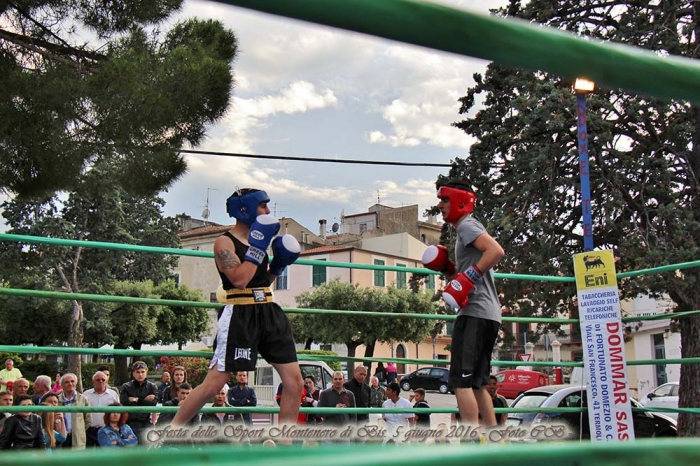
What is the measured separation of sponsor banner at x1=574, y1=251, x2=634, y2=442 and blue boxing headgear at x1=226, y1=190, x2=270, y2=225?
2.63m

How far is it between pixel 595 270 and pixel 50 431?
5.57 meters

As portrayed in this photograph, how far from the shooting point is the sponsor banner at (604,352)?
505 cm

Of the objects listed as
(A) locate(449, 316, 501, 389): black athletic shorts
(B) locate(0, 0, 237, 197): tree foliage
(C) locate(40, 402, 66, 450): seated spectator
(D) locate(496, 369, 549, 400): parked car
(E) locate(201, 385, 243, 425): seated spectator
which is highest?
(B) locate(0, 0, 237, 197): tree foliage

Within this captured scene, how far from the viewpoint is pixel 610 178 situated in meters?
13.0

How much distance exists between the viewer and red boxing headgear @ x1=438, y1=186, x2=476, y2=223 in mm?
4445

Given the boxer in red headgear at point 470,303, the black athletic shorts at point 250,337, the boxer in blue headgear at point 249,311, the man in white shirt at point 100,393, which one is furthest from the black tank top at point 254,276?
the man in white shirt at point 100,393

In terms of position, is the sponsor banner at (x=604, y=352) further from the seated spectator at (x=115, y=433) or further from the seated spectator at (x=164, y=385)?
the seated spectator at (x=164, y=385)

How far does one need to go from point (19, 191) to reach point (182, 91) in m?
2.05

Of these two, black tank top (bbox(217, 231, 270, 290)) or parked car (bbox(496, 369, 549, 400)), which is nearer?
black tank top (bbox(217, 231, 270, 290))

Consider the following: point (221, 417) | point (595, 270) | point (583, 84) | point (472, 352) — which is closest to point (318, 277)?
point (221, 417)

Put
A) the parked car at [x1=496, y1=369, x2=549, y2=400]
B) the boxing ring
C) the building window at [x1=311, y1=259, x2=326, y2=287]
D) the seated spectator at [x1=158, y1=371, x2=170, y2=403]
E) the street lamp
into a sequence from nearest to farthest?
the boxing ring → the street lamp → the seated spectator at [x1=158, y1=371, x2=170, y2=403] → the parked car at [x1=496, y1=369, x2=549, y2=400] → the building window at [x1=311, y1=259, x2=326, y2=287]

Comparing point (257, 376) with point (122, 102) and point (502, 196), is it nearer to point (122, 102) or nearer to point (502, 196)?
point (502, 196)

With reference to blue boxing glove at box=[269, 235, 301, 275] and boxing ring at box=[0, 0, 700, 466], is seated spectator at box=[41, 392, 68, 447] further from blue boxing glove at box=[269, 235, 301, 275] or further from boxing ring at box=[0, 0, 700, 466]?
boxing ring at box=[0, 0, 700, 466]

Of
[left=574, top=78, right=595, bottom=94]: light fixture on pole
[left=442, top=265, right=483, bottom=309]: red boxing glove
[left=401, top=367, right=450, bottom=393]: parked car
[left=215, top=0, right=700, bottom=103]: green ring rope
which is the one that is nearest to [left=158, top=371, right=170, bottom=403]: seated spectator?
[left=442, top=265, right=483, bottom=309]: red boxing glove
